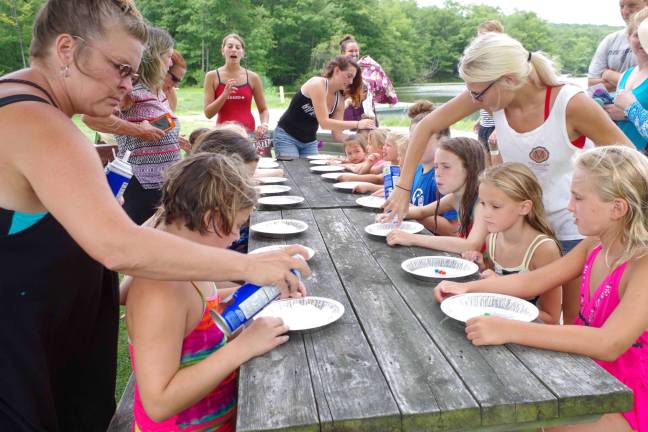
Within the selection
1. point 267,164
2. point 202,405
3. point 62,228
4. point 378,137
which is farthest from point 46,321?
point 378,137

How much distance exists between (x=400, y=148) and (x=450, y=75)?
52.8m

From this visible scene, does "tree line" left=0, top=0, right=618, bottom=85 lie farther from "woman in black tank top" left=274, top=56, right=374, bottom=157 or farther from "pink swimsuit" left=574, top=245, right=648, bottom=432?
"pink swimsuit" left=574, top=245, right=648, bottom=432

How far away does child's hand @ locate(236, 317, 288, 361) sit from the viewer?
1470 mm

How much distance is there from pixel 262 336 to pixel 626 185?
1.38 meters

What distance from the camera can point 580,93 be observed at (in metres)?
2.38

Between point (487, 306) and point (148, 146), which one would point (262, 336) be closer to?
point (487, 306)

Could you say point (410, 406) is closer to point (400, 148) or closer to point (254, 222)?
point (254, 222)

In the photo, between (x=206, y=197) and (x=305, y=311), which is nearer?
(x=206, y=197)

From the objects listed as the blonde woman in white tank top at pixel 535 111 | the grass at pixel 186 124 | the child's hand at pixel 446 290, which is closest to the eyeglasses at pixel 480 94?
the blonde woman in white tank top at pixel 535 111

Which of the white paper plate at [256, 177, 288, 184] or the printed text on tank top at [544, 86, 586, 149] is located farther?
the white paper plate at [256, 177, 288, 184]

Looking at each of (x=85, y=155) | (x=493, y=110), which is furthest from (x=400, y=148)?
(x=85, y=155)

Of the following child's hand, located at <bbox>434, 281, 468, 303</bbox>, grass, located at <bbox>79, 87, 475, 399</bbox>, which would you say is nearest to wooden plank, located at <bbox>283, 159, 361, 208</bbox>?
grass, located at <bbox>79, 87, 475, 399</bbox>

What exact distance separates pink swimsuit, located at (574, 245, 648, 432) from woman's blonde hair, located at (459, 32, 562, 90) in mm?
926

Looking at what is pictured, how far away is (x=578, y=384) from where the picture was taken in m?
1.30
